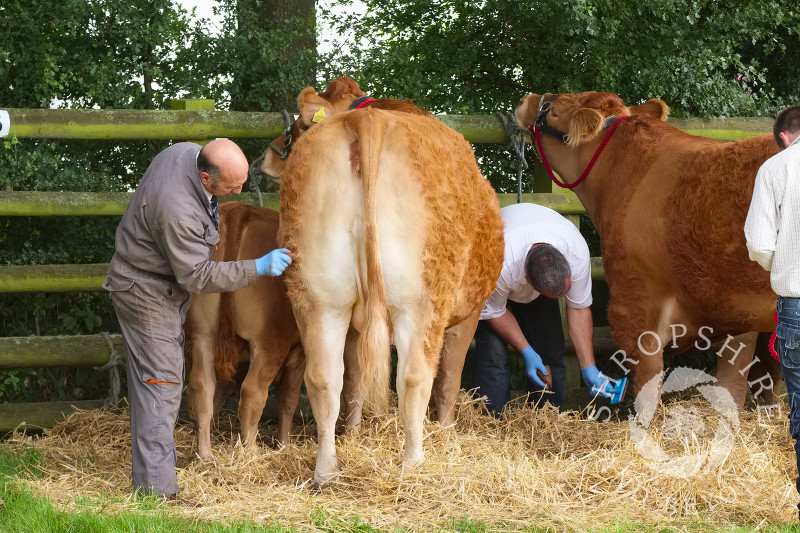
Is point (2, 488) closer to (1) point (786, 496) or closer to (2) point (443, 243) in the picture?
(2) point (443, 243)

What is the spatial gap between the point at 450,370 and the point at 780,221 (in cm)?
208

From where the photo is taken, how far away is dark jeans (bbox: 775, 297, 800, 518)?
346cm

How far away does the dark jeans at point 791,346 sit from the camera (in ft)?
11.3

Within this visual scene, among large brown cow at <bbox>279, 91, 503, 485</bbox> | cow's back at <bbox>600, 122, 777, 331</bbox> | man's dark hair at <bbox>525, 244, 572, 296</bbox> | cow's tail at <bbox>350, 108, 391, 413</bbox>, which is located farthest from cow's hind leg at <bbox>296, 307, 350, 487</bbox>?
cow's back at <bbox>600, 122, 777, 331</bbox>

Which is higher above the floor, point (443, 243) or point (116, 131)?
point (116, 131)

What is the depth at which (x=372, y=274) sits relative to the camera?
379cm

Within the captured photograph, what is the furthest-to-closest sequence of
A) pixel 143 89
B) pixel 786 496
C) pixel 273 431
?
1. pixel 143 89
2. pixel 273 431
3. pixel 786 496

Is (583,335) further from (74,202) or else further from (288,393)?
(74,202)

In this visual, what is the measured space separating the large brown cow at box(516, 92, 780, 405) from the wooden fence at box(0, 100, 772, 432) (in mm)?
2074

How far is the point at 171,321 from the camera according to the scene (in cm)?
414

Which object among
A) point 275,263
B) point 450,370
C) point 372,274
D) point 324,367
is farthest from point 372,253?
point 450,370

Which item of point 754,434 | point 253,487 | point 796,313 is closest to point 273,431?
point 253,487

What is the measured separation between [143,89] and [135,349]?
3666 millimetres

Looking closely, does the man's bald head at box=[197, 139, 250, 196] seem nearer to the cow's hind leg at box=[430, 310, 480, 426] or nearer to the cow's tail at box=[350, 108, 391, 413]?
the cow's tail at box=[350, 108, 391, 413]
